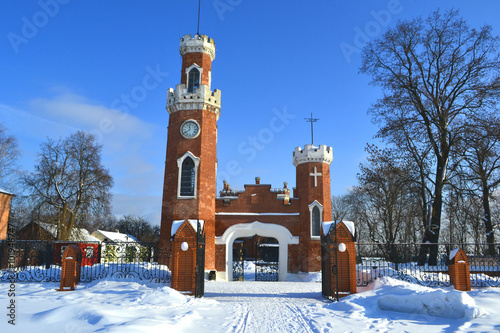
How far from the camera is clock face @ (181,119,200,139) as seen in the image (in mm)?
19812

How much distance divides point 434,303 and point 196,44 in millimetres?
17969

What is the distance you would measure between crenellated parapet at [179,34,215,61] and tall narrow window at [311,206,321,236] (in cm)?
1120

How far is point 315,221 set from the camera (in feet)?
69.6

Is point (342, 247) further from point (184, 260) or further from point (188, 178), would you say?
point (188, 178)

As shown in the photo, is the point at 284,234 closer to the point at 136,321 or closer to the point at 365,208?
the point at 136,321

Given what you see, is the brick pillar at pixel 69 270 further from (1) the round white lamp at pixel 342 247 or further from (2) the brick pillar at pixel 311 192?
(2) the brick pillar at pixel 311 192

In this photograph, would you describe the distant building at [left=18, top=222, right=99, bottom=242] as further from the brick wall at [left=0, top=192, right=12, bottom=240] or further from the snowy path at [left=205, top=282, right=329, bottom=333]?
the snowy path at [left=205, top=282, right=329, bottom=333]

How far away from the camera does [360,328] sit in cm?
717

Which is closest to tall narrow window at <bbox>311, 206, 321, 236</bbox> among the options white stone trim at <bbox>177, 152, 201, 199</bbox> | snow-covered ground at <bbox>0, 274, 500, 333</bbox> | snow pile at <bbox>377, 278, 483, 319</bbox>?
white stone trim at <bbox>177, 152, 201, 199</bbox>

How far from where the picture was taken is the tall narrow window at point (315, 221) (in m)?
21.0

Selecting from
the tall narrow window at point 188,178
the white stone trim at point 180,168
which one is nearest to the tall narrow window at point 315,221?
the white stone trim at point 180,168

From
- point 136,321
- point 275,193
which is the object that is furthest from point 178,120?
point 136,321

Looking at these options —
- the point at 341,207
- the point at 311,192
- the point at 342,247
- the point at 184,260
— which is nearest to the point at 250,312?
the point at 184,260

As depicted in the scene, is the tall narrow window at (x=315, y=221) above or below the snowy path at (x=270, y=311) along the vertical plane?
above
